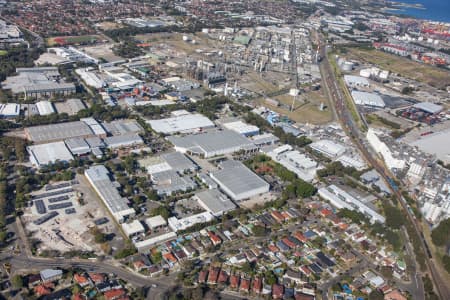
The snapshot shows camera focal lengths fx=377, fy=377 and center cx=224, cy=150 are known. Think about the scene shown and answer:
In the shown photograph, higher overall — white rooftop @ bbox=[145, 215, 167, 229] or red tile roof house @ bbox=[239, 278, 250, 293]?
white rooftop @ bbox=[145, 215, 167, 229]

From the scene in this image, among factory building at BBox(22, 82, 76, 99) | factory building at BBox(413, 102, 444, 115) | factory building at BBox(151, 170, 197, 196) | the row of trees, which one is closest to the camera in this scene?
factory building at BBox(151, 170, 197, 196)

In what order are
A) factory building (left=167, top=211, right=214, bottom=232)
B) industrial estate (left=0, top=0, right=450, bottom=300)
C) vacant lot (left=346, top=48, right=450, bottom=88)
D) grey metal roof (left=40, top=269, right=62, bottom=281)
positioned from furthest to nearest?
vacant lot (left=346, top=48, right=450, bottom=88) < factory building (left=167, top=211, right=214, bottom=232) < industrial estate (left=0, top=0, right=450, bottom=300) < grey metal roof (left=40, top=269, right=62, bottom=281)

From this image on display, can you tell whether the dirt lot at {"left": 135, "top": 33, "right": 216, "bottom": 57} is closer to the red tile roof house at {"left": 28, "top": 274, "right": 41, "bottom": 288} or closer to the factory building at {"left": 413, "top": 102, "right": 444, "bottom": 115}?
the factory building at {"left": 413, "top": 102, "right": 444, "bottom": 115}

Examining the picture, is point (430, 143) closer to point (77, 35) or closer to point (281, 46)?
point (281, 46)

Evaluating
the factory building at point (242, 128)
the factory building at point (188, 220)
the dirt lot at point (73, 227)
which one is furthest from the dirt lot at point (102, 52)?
the factory building at point (188, 220)

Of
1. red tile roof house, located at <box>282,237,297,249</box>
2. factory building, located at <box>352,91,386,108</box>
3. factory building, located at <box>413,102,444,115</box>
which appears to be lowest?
red tile roof house, located at <box>282,237,297,249</box>

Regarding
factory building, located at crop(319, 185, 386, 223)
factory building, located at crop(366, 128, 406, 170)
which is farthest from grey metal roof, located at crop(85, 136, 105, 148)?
factory building, located at crop(366, 128, 406, 170)

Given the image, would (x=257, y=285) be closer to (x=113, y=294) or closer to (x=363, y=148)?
(x=113, y=294)
